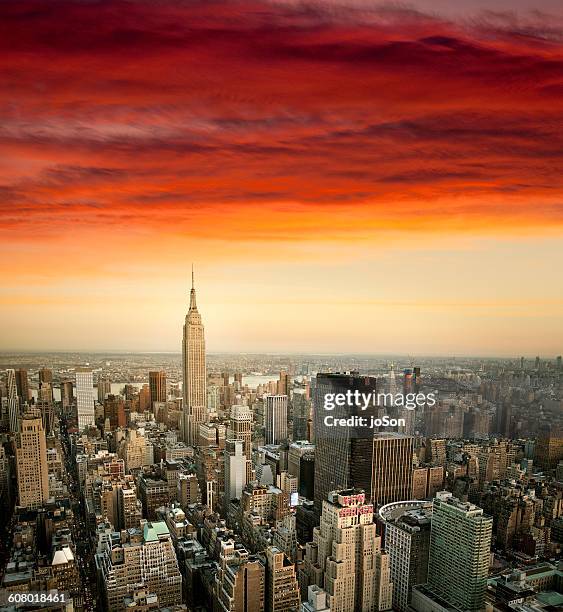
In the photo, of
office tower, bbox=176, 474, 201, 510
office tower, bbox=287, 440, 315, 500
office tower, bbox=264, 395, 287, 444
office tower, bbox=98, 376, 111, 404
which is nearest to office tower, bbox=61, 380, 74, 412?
office tower, bbox=98, 376, 111, 404

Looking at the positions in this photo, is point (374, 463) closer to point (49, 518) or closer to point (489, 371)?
point (489, 371)

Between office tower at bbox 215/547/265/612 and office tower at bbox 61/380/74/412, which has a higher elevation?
office tower at bbox 61/380/74/412

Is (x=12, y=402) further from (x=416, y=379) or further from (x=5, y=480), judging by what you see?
(x=416, y=379)

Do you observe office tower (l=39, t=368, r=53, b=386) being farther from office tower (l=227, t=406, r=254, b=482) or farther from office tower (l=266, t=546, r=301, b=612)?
office tower (l=227, t=406, r=254, b=482)

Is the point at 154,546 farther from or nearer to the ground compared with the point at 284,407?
nearer to the ground

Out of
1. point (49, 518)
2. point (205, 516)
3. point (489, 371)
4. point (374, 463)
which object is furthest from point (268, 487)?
point (489, 371)

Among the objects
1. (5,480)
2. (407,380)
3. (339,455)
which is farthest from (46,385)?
(339,455)

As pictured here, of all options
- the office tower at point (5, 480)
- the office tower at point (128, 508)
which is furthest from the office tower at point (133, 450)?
the office tower at point (5, 480)
